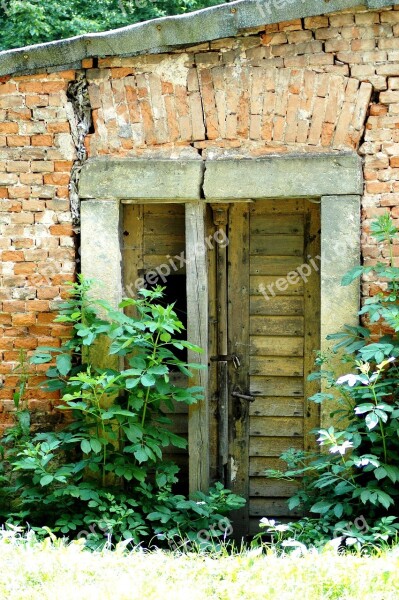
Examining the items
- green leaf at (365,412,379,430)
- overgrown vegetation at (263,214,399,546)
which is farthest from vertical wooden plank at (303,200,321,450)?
green leaf at (365,412,379,430)

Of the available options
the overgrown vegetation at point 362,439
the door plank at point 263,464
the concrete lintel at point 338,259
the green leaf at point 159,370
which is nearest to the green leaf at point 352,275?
the overgrown vegetation at point 362,439

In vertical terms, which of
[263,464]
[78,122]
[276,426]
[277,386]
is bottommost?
[263,464]

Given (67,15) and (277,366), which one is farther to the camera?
(67,15)

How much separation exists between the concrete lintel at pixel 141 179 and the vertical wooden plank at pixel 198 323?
0.16 metres

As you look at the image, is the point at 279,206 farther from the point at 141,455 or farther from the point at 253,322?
the point at 141,455

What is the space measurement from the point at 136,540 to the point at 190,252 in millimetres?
1885

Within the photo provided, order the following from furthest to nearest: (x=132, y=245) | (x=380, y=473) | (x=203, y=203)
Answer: (x=132, y=245), (x=203, y=203), (x=380, y=473)

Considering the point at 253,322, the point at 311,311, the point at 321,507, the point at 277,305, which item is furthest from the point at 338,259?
the point at 321,507

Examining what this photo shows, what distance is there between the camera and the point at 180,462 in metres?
5.87

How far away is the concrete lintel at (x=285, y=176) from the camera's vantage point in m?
5.20

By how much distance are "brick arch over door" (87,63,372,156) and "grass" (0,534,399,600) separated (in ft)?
8.53

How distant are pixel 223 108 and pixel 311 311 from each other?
59.1 inches

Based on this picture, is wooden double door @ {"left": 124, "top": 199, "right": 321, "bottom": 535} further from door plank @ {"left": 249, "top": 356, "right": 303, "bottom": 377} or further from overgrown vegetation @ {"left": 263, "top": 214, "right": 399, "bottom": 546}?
overgrown vegetation @ {"left": 263, "top": 214, "right": 399, "bottom": 546}

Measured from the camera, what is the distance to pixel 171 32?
17.2 ft
